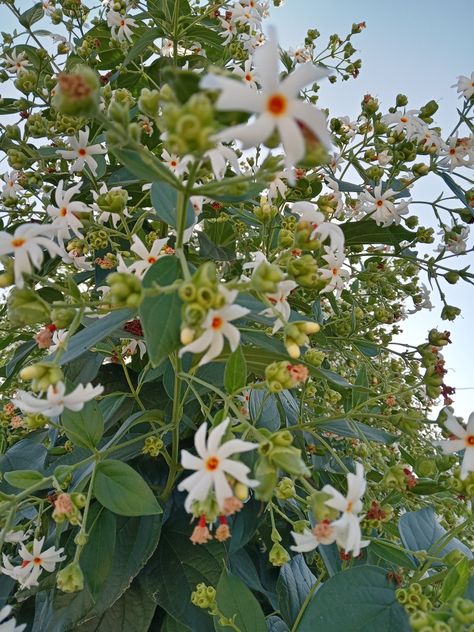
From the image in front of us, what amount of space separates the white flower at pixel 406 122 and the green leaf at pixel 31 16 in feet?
4.22

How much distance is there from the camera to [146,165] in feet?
2.10

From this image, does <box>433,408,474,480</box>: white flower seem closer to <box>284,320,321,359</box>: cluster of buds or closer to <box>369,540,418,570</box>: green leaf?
<box>369,540,418,570</box>: green leaf

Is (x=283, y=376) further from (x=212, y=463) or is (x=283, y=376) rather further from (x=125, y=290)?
(x=125, y=290)

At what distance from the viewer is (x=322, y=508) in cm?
76

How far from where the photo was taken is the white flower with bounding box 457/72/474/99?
1652mm

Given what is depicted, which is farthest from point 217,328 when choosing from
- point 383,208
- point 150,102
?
point 383,208

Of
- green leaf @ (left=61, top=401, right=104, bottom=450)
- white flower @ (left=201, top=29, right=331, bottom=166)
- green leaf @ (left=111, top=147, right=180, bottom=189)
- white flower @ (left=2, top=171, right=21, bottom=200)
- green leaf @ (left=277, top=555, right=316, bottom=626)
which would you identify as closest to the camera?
white flower @ (left=201, top=29, right=331, bottom=166)

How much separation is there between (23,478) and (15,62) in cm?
149

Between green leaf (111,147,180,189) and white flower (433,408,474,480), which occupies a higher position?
green leaf (111,147,180,189)

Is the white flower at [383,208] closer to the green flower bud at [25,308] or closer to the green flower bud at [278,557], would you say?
the green flower bud at [278,557]

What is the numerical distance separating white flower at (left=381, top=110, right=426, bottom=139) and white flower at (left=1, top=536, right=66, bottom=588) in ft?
4.69

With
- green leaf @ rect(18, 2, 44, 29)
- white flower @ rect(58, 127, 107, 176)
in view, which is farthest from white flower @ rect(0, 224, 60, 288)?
green leaf @ rect(18, 2, 44, 29)

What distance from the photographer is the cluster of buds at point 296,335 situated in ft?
2.59

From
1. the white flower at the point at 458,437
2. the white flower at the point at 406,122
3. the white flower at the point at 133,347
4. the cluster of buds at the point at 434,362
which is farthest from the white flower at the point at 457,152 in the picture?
the white flower at the point at 133,347
